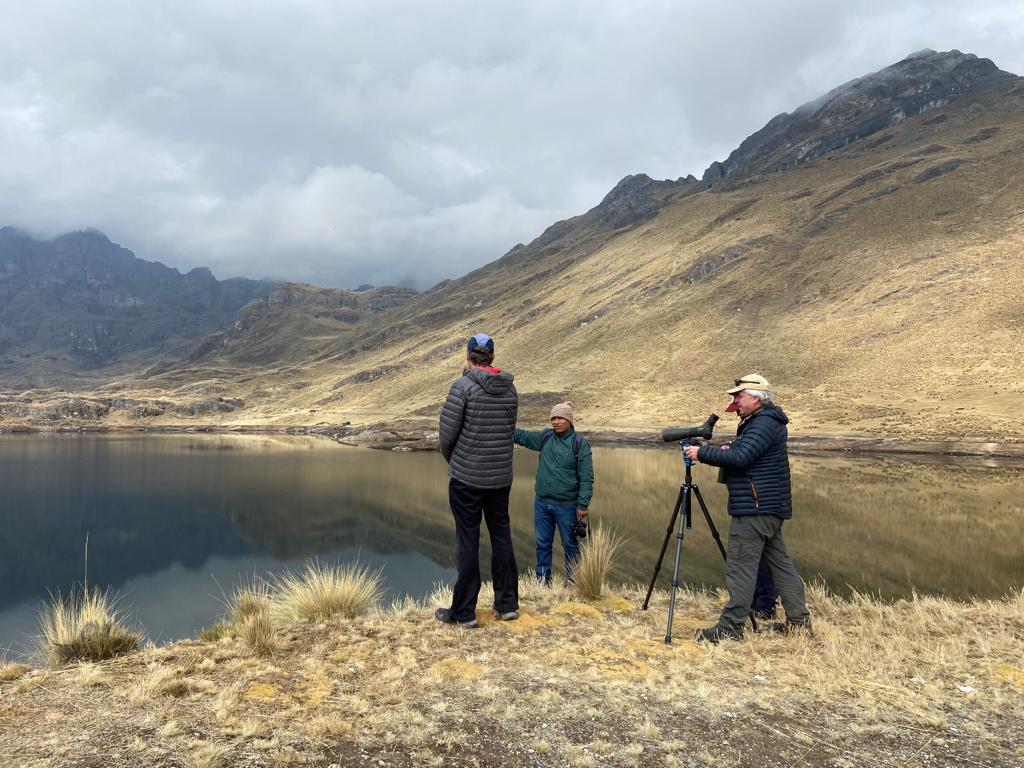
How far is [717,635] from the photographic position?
213 inches

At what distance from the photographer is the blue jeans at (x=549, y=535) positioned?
7496 mm

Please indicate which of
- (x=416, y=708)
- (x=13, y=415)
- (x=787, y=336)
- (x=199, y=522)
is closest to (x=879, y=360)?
(x=787, y=336)

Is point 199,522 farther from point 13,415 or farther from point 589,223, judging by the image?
point 589,223

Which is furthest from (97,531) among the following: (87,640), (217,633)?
(217,633)

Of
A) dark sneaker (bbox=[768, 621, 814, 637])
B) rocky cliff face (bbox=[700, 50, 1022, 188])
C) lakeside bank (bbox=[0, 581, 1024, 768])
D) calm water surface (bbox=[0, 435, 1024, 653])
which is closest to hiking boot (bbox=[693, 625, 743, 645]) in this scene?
lakeside bank (bbox=[0, 581, 1024, 768])

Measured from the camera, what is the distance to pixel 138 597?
1159 centimetres

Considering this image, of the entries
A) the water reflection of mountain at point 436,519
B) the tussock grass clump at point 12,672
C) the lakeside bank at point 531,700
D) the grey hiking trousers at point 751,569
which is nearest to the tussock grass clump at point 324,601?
the lakeside bank at point 531,700

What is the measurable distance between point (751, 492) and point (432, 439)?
1911 inches

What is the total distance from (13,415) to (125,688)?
12063 cm

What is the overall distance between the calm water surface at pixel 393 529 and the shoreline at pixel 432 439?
367 cm

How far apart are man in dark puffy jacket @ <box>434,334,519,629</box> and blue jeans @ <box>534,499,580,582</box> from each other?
5.51 feet

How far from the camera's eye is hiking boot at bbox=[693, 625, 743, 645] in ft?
17.7

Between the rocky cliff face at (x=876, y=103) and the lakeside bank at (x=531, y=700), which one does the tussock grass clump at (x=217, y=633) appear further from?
the rocky cliff face at (x=876, y=103)

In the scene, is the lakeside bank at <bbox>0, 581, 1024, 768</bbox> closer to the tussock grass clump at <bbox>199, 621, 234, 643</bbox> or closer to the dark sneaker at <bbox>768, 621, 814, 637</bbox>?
the dark sneaker at <bbox>768, 621, 814, 637</bbox>
